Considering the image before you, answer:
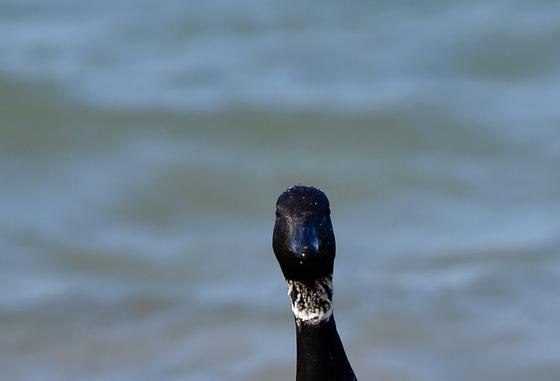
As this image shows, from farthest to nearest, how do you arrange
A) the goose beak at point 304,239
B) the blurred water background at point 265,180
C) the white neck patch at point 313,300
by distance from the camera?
the blurred water background at point 265,180
the white neck patch at point 313,300
the goose beak at point 304,239

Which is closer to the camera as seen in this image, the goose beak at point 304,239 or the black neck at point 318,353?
the goose beak at point 304,239

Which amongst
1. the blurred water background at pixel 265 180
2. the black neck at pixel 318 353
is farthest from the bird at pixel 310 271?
the blurred water background at pixel 265 180

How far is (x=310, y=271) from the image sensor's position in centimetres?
492

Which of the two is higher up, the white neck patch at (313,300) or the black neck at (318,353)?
the white neck patch at (313,300)

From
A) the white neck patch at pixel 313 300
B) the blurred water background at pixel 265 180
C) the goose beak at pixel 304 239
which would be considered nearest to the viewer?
the goose beak at pixel 304 239

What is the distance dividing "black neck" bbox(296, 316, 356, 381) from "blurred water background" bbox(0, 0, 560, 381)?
1934 millimetres

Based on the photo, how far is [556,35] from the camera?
12.3m

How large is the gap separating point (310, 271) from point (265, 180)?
5.13 m

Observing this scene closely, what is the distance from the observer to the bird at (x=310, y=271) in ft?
15.9

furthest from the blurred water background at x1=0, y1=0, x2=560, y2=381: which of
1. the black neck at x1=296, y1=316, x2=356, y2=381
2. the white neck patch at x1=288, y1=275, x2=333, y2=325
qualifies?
the white neck patch at x1=288, y1=275, x2=333, y2=325

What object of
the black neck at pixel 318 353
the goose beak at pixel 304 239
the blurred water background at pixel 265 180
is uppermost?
the blurred water background at pixel 265 180

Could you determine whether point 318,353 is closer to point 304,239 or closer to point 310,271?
point 310,271

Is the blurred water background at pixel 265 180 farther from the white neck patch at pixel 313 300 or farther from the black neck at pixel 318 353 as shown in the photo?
the white neck patch at pixel 313 300

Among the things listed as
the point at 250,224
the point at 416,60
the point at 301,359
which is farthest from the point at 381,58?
the point at 301,359
